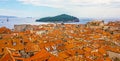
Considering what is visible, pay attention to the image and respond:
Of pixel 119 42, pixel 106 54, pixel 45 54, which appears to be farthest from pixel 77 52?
pixel 119 42

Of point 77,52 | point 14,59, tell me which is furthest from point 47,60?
point 77,52

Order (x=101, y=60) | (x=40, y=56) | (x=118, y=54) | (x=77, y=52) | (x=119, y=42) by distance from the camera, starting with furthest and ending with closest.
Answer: (x=119, y=42)
(x=118, y=54)
(x=77, y=52)
(x=101, y=60)
(x=40, y=56)

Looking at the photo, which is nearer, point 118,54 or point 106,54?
point 106,54

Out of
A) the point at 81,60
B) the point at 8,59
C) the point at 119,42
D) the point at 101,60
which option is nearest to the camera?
the point at 8,59

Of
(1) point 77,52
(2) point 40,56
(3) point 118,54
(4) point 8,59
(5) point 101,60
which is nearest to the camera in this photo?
(4) point 8,59

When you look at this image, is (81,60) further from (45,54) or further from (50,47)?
(50,47)

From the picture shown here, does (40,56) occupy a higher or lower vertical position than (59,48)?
higher

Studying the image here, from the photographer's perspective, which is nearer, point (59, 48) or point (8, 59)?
point (8, 59)

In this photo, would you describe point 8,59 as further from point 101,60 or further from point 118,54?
point 118,54

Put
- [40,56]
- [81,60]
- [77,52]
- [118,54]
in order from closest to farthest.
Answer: [40,56], [81,60], [77,52], [118,54]
